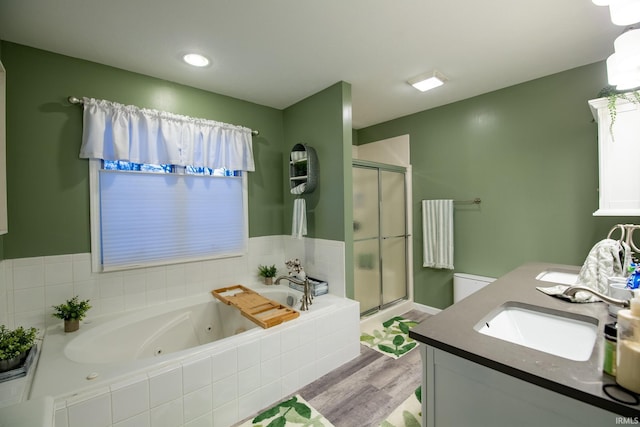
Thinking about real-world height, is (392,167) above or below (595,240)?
above

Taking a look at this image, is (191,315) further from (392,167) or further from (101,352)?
(392,167)

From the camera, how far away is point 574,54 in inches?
81.9

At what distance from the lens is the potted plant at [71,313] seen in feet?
6.19

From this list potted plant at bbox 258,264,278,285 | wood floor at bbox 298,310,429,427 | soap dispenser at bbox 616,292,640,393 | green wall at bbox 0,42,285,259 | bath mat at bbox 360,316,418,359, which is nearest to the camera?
soap dispenser at bbox 616,292,640,393

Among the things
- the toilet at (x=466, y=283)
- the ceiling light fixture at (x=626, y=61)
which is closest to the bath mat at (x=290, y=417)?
the toilet at (x=466, y=283)

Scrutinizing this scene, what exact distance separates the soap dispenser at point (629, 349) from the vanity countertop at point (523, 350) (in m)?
0.05

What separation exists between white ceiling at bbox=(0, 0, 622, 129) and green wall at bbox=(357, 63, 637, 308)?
0.30 meters

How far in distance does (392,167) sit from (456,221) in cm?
97

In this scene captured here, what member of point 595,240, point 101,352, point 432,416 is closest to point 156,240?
point 101,352

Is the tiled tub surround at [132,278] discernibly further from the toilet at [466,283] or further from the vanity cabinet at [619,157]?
the vanity cabinet at [619,157]

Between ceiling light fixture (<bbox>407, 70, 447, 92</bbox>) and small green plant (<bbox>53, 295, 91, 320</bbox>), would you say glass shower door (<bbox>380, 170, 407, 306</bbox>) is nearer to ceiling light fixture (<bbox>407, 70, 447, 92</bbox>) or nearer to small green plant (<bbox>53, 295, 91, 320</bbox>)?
ceiling light fixture (<bbox>407, 70, 447, 92</bbox>)

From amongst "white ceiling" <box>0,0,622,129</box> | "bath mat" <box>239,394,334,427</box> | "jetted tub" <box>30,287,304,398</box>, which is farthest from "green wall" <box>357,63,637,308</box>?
"bath mat" <box>239,394,334,427</box>

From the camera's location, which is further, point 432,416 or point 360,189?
point 360,189

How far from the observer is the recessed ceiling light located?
2055mm
